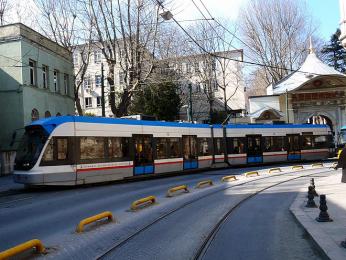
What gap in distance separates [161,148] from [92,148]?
5.54 meters

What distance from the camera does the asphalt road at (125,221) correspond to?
8.05 m

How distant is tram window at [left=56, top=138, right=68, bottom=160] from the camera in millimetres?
18844

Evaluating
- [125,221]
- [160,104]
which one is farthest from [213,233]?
[160,104]

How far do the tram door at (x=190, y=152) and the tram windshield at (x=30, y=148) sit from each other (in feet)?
33.8

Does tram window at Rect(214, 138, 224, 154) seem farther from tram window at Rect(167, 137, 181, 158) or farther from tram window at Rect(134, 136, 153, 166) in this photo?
tram window at Rect(134, 136, 153, 166)

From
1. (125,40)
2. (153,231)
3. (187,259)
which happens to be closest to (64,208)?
(153,231)

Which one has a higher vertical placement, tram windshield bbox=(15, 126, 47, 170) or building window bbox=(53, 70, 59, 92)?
building window bbox=(53, 70, 59, 92)

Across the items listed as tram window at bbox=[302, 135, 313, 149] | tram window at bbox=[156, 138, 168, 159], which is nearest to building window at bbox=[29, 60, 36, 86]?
tram window at bbox=[156, 138, 168, 159]

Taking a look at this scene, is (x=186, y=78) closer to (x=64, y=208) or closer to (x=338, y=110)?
(x=338, y=110)

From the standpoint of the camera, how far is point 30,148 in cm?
1859

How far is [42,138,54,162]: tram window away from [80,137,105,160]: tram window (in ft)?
4.67

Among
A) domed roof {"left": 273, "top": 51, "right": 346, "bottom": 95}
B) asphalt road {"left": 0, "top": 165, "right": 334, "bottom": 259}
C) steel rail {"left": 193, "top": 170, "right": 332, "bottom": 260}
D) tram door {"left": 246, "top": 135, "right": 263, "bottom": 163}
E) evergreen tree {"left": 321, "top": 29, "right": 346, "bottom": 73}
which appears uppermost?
evergreen tree {"left": 321, "top": 29, "right": 346, "bottom": 73}

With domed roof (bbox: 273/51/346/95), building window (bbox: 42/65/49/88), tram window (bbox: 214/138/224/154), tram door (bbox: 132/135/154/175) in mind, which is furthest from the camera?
domed roof (bbox: 273/51/346/95)

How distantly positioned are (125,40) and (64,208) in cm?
2287
